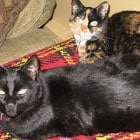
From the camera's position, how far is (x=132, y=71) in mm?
1675

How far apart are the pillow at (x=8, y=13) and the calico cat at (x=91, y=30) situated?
315 mm

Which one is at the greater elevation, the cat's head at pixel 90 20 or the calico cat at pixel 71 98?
the cat's head at pixel 90 20

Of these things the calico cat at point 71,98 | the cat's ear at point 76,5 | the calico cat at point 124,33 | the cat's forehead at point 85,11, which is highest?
the cat's ear at point 76,5

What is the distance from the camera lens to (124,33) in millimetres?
2072

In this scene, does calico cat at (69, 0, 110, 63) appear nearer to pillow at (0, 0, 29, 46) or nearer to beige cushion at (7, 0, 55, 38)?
beige cushion at (7, 0, 55, 38)

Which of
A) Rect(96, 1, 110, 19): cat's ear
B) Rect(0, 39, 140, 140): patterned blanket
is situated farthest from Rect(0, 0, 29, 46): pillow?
Answer: Rect(96, 1, 110, 19): cat's ear

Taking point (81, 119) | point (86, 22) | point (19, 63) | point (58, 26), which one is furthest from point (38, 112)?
point (58, 26)

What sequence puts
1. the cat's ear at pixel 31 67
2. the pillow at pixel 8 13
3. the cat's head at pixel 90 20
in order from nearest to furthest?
the cat's ear at pixel 31 67 < the pillow at pixel 8 13 < the cat's head at pixel 90 20

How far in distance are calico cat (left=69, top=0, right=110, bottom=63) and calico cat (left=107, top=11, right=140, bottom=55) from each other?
0.04m

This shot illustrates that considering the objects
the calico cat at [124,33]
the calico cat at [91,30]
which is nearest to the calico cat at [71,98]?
the calico cat at [124,33]

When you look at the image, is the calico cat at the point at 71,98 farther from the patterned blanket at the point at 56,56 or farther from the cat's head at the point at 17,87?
the patterned blanket at the point at 56,56

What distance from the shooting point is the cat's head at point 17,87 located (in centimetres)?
160

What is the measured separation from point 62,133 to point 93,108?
0.19 m

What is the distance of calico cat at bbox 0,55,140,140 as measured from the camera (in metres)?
1.61
